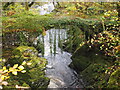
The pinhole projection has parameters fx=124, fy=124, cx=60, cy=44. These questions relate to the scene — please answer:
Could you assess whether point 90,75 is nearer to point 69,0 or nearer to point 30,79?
point 30,79

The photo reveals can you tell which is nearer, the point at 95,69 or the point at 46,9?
the point at 95,69

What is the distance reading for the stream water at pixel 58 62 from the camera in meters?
3.90

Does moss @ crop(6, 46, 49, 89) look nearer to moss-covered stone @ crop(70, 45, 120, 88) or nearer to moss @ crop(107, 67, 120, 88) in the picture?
moss-covered stone @ crop(70, 45, 120, 88)

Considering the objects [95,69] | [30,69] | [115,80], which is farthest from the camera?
[95,69]

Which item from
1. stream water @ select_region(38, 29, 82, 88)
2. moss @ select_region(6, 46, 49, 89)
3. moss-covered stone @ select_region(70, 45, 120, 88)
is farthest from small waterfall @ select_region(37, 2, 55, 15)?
moss @ select_region(6, 46, 49, 89)

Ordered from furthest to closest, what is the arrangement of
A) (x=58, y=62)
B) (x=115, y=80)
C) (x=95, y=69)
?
(x=58, y=62) → (x=95, y=69) → (x=115, y=80)

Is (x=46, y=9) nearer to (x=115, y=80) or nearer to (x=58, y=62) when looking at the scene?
(x=58, y=62)

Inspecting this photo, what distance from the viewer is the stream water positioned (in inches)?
154

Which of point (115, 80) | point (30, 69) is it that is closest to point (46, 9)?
point (30, 69)

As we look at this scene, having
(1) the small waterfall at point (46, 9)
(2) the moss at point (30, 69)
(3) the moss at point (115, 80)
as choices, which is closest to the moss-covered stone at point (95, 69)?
(3) the moss at point (115, 80)

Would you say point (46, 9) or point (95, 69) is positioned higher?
point (46, 9)

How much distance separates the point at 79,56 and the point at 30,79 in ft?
6.69

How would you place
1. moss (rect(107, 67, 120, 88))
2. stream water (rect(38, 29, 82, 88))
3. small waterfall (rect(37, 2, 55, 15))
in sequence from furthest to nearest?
small waterfall (rect(37, 2, 55, 15))
stream water (rect(38, 29, 82, 88))
moss (rect(107, 67, 120, 88))

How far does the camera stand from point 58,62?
16.1 ft
